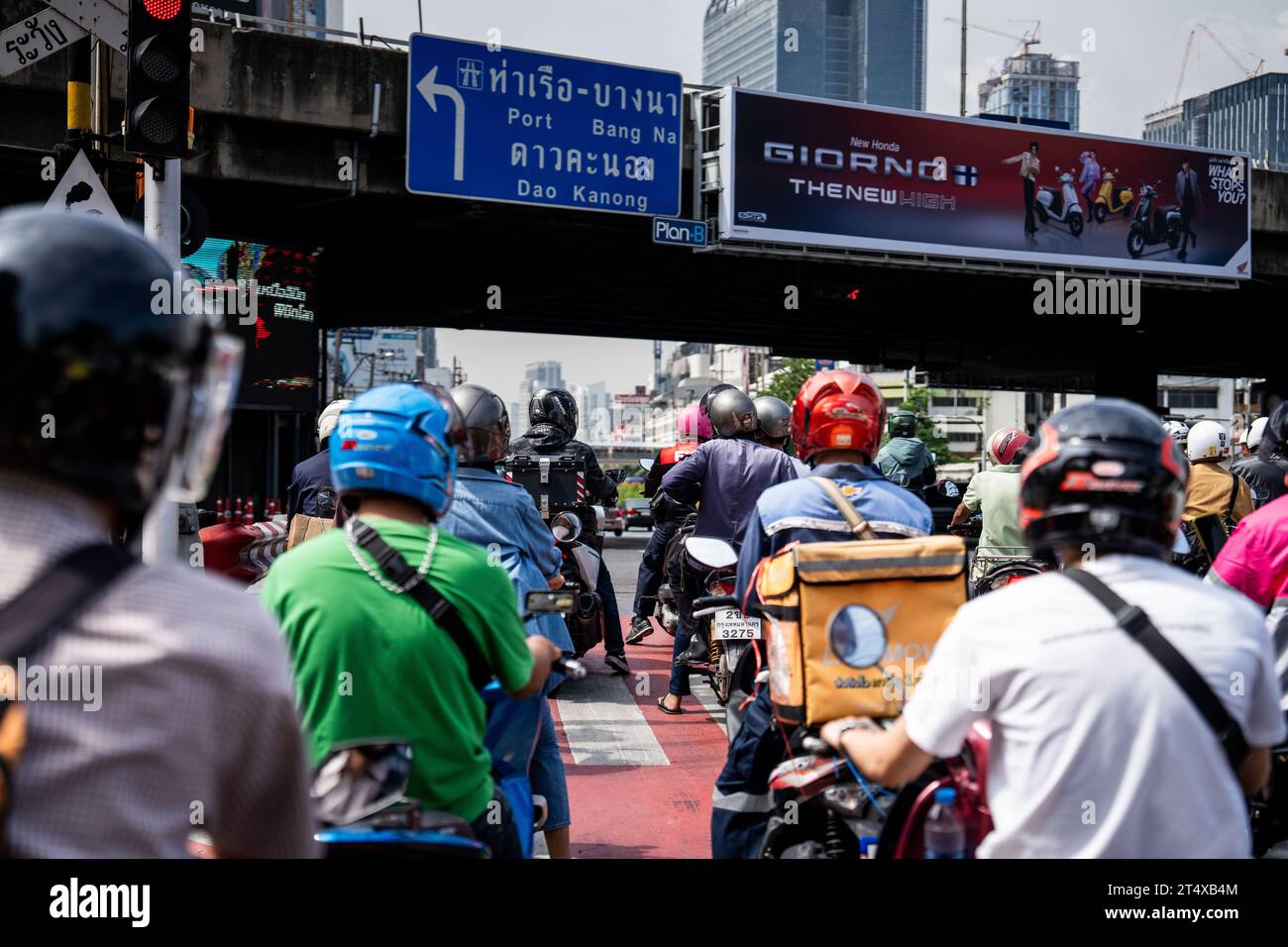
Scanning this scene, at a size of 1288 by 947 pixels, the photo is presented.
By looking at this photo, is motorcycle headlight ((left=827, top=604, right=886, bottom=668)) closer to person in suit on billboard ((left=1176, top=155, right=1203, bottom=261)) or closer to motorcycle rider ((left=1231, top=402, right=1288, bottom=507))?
motorcycle rider ((left=1231, top=402, right=1288, bottom=507))

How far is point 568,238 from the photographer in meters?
19.2

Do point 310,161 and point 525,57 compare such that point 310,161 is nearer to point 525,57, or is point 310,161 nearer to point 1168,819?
point 525,57

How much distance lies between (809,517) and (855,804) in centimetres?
90

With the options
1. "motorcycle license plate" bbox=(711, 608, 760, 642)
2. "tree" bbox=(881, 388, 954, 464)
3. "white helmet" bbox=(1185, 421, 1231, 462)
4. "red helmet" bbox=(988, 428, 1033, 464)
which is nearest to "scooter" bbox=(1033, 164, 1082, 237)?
"red helmet" bbox=(988, 428, 1033, 464)

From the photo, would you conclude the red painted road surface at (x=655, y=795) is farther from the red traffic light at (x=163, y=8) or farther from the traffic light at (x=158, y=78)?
the red traffic light at (x=163, y=8)

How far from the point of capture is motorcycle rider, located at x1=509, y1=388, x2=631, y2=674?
9195 millimetres

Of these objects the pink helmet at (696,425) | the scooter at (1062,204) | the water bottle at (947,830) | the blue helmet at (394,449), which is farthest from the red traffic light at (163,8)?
the scooter at (1062,204)

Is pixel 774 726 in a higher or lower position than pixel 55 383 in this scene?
lower

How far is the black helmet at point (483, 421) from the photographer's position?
A: 4969 millimetres

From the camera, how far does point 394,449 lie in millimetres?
2803

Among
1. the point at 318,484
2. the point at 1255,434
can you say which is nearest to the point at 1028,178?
the point at 1255,434
